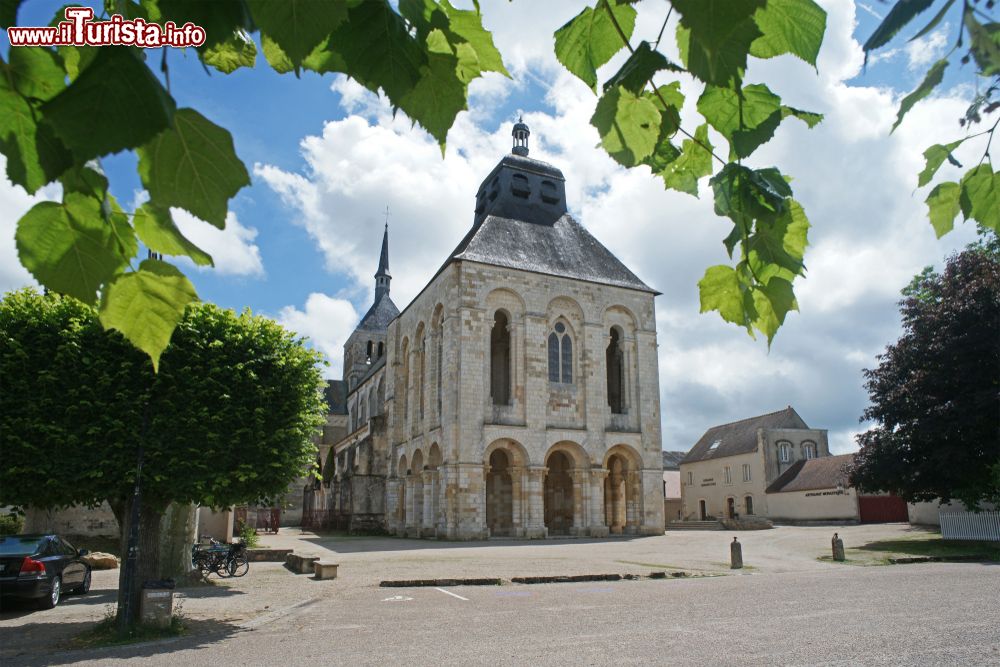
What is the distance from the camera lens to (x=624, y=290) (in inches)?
1293

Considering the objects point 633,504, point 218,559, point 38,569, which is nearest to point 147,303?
point 38,569

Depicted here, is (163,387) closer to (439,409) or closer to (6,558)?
(6,558)

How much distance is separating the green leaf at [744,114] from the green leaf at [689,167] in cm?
32

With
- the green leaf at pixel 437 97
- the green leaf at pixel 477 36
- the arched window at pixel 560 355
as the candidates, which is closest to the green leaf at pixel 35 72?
the green leaf at pixel 437 97

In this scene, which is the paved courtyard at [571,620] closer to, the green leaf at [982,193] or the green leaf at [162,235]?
the green leaf at [982,193]

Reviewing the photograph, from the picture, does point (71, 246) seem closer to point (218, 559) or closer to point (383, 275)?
point (218, 559)

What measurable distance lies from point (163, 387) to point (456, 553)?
505 inches

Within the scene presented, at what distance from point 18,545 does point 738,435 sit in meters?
50.0

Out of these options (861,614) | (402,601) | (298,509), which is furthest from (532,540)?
(298,509)

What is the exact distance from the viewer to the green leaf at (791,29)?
4.14 ft

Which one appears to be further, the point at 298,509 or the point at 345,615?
the point at 298,509

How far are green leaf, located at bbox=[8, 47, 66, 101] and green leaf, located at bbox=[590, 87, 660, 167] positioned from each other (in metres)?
1.03

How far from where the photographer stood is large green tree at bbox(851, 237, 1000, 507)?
21.6 metres

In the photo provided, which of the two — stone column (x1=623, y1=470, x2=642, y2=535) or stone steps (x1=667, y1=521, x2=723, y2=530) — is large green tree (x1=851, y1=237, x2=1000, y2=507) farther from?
stone steps (x1=667, y1=521, x2=723, y2=530)
